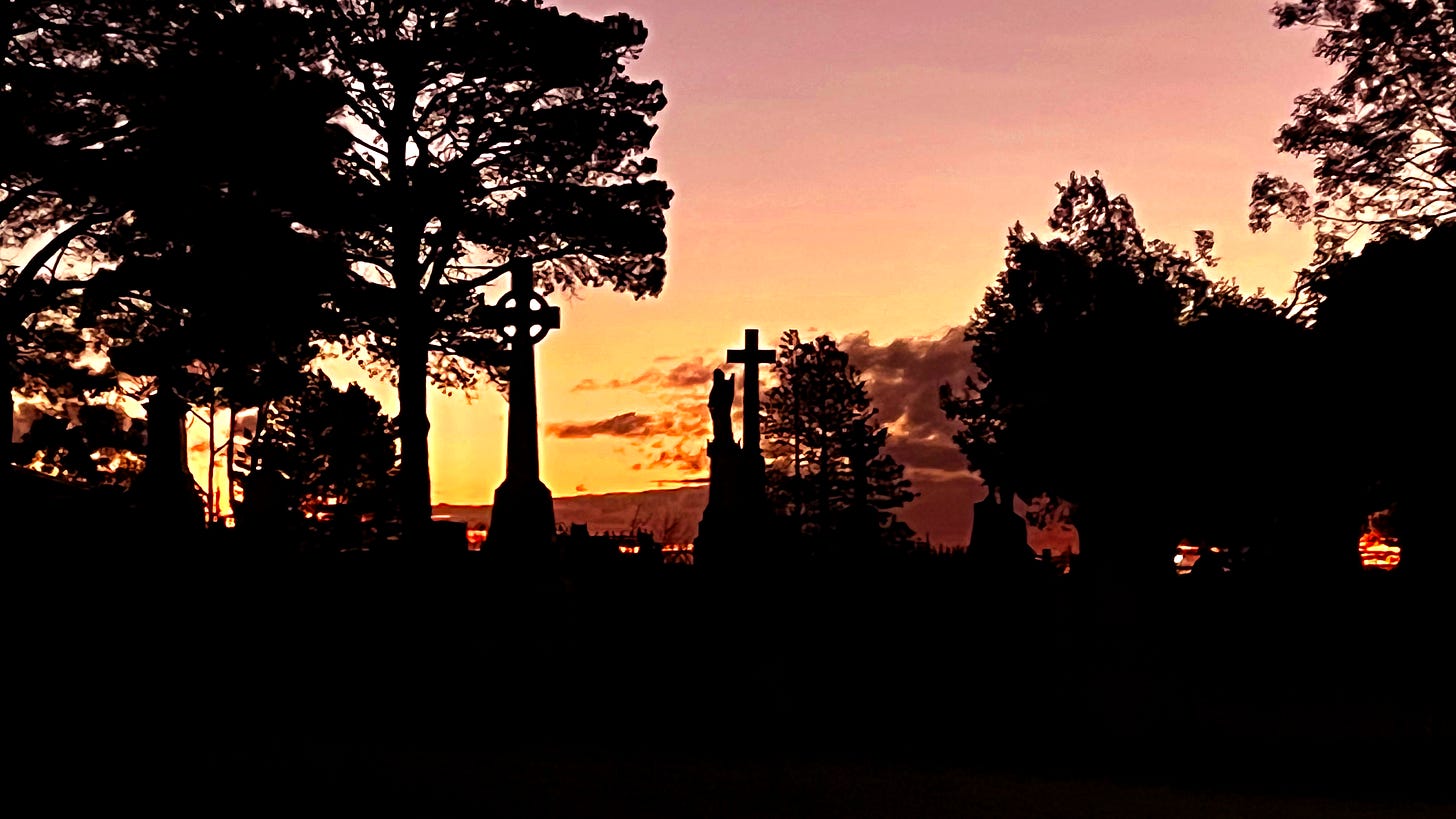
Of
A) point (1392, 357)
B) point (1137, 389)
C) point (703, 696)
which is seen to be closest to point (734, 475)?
point (703, 696)

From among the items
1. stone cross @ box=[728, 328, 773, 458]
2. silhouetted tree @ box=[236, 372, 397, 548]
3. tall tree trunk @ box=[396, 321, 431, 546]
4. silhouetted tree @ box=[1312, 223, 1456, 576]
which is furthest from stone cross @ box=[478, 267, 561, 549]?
silhouetted tree @ box=[236, 372, 397, 548]

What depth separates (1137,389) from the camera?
39438 mm

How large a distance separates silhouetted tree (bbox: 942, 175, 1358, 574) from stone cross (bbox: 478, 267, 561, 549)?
53.3 feet

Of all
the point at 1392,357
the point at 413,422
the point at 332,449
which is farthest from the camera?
the point at 332,449

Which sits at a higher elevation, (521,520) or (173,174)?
(173,174)

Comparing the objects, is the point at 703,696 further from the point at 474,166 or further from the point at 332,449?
the point at 332,449

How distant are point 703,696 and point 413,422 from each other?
13292mm

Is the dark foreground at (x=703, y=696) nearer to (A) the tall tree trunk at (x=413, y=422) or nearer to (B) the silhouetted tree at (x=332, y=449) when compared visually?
(A) the tall tree trunk at (x=413, y=422)

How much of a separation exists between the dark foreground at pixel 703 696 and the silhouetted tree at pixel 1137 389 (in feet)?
46.7

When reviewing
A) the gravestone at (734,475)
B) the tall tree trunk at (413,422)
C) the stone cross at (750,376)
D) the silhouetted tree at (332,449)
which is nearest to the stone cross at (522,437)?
the gravestone at (734,475)

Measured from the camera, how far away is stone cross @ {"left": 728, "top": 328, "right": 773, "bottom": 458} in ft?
69.5

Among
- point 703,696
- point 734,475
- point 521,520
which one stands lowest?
point 703,696

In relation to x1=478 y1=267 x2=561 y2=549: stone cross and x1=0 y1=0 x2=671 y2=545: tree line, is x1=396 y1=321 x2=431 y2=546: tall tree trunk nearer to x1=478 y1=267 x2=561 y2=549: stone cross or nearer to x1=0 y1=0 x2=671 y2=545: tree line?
Answer: x1=0 y1=0 x2=671 y2=545: tree line

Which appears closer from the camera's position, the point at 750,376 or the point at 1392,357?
the point at 750,376
